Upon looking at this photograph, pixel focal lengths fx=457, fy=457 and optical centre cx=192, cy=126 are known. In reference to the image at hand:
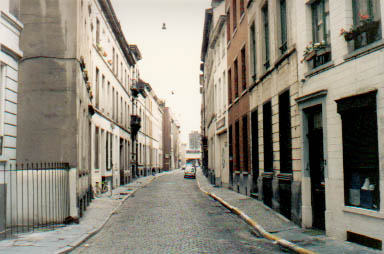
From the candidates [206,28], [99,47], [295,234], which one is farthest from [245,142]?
[206,28]

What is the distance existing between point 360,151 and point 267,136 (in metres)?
7.12

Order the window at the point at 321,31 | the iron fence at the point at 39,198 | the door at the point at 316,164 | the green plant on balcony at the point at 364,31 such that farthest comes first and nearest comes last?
1. the iron fence at the point at 39,198
2. the door at the point at 316,164
3. the window at the point at 321,31
4. the green plant on balcony at the point at 364,31

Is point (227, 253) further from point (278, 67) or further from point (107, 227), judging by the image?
point (278, 67)

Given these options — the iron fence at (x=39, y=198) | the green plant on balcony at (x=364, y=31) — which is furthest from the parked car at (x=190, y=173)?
the green plant on balcony at (x=364, y=31)

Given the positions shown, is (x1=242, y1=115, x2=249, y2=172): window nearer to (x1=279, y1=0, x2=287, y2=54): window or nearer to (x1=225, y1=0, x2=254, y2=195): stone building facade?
(x1=225, y1=0, x2=254, y2=195): stone building facade

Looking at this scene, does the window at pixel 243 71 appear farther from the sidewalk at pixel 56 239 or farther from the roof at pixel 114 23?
the sidewalk at pixel 56 239

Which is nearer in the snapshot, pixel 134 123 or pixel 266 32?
pixel 266 32

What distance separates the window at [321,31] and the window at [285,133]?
2403 millimetres

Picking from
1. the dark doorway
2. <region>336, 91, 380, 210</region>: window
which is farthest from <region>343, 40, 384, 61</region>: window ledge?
the dark doorway

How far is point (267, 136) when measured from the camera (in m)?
16.5

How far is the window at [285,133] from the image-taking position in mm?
13789

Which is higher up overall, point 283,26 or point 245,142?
point 283,26

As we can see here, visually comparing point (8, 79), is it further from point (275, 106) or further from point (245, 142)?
point (245, 142)

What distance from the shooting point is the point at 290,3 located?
532 inches
